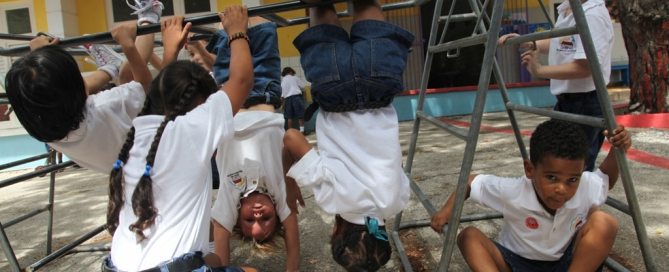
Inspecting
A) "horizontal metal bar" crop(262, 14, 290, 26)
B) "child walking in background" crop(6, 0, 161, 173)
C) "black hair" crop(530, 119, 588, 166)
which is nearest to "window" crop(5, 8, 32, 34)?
"child walking in background" crop(6, 0, 161, 173)

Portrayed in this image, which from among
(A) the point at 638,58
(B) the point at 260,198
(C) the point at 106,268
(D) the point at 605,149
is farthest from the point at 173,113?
(A) the point at 638,58

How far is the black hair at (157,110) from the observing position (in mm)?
1319

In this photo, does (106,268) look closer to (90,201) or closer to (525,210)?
(525,210)

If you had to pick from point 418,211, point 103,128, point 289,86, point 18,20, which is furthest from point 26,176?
point 18,20

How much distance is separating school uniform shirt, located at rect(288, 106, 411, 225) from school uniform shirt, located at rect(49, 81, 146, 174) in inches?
24.3

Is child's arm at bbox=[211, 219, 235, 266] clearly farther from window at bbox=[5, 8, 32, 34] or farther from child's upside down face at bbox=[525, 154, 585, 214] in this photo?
window at bbox=[5, 8, 32, 34]

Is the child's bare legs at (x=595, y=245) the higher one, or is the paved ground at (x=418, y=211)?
the child's bare legs at (x=595, y=245)

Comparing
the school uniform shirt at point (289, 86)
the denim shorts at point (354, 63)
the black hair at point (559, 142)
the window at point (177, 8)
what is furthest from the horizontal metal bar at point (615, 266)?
the window at point (177, 8)

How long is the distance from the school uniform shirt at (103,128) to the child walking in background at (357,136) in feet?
2.05

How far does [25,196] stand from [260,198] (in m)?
4.42

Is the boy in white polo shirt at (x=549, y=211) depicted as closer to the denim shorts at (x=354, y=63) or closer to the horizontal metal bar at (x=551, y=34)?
the horizontal metal bar at (x=551, y=34)

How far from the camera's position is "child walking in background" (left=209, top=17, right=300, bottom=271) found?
1800mm

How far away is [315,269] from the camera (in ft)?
7.49

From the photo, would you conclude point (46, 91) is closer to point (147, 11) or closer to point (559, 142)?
point (147, 11)
